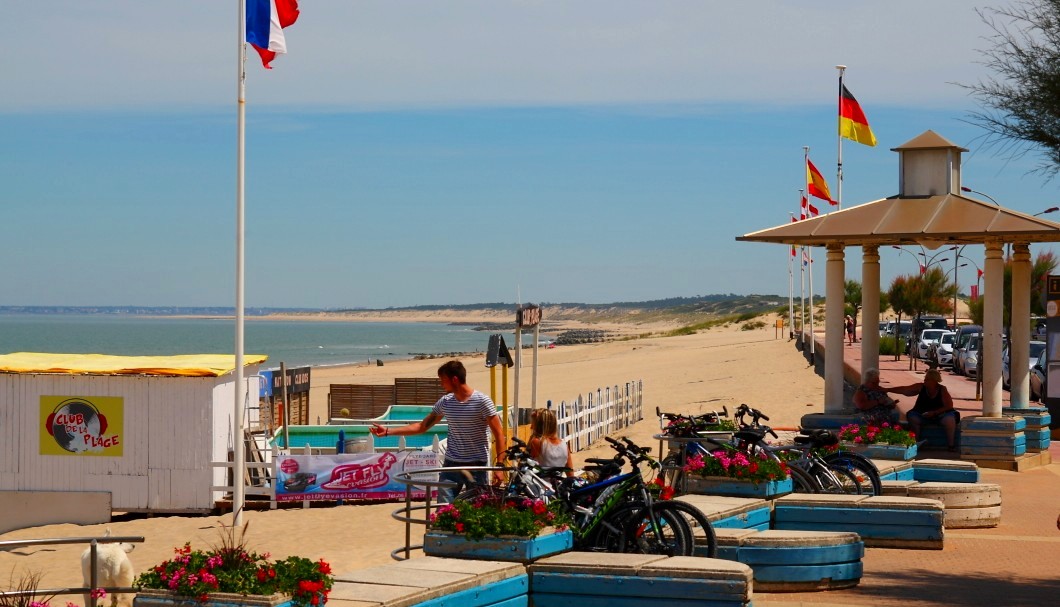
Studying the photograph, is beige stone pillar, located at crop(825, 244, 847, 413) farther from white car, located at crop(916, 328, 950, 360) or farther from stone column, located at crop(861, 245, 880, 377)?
white car, located at crop(916, 328, 950, 360)

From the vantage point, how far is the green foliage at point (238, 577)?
5766 mm

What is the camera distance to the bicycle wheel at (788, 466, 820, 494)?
453 inches

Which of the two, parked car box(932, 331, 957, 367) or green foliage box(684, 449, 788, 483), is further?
parked car box(932, 331, 957, 367)

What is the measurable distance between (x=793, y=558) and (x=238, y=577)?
450 centimetres

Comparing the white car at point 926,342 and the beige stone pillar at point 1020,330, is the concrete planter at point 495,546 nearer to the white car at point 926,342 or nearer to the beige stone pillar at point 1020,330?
the beige stone pillar at point 1020,330

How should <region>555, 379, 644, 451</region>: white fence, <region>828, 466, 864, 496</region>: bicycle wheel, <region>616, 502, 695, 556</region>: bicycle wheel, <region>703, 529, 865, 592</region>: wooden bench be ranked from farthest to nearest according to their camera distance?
1. <region>555, 379, 644, 451</region>: white fence
2. <region>828, 466, 864, 496</region>: bicycle wheel
3. <region>703, 529, 865, 592</region>: wooden bench
4. <region>616, 502, 695, 556</region>: bicycle wheel

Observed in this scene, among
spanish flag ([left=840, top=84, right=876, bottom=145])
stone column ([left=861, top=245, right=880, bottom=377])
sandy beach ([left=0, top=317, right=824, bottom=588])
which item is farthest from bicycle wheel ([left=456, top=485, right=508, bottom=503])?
spanish flag ([left=840, top=84, right=876, bottom=145])

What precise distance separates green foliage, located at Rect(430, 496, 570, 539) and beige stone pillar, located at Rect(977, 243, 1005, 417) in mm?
11365

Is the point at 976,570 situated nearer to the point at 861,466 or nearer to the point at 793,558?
the point at 793,558

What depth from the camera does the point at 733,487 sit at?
10570 millimetres

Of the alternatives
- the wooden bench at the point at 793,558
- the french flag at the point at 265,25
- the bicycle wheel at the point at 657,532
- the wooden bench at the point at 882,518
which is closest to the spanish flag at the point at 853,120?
the french flag at the point at 265,25

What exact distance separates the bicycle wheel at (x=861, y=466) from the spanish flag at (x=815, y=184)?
20771 millimetres

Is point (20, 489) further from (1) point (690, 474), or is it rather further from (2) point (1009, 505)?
(2) point (1009, 505)

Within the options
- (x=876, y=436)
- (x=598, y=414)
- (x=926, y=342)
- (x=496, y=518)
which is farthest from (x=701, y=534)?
(x=926, y=342)
